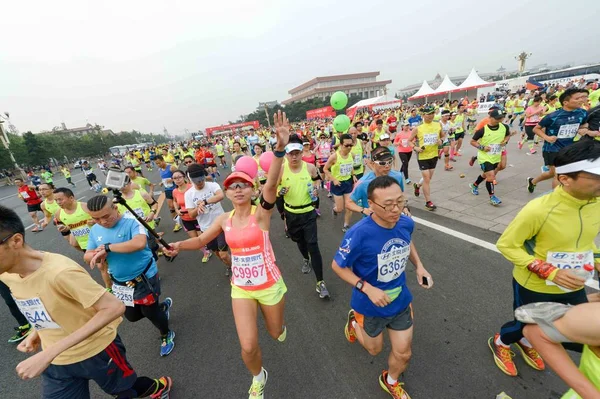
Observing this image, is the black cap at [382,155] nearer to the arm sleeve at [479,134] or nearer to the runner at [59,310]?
the runner at [59,310]

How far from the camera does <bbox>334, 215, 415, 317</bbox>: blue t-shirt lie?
2090mm

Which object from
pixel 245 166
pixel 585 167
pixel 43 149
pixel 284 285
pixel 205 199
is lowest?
pixel 284 285

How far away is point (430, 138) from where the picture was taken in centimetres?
603

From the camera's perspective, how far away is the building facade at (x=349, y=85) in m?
95.7

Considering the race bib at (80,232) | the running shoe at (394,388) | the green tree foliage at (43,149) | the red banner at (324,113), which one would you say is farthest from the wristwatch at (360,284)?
the green tree foliage at (43,149)

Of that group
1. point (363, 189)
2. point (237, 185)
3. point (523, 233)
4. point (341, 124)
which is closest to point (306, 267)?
point (363, 189)

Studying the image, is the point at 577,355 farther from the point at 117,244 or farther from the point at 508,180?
the point at 508,180

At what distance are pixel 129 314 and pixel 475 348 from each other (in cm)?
387

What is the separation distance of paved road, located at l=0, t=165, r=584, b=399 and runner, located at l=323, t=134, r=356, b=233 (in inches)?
66.2

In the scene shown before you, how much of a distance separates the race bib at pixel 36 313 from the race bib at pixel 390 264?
245 cm

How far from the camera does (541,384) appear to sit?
2180 mm

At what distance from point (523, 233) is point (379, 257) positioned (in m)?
1.13

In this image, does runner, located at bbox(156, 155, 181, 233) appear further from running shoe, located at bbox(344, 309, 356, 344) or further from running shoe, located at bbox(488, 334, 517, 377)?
running shoe, located at bbox(488, 334, 517, 377)

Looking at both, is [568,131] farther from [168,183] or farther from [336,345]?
[168,183]
